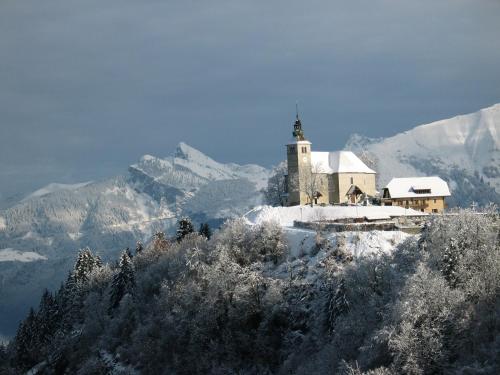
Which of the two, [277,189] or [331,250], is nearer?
[331,250]

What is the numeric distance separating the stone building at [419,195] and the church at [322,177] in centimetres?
385

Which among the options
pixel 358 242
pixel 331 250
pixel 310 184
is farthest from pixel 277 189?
pixel 358 242

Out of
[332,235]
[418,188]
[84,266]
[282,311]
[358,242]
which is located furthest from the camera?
[84,266]

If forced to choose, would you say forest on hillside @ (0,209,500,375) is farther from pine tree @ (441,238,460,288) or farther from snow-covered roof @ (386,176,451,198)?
snow-covered roof @ (386,176,451,198)

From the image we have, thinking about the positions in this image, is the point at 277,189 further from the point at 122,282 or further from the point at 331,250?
the point at 331,250

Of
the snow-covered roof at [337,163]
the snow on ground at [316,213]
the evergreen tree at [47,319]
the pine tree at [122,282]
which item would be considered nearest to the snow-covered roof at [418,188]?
the snow-covered roof at [337,163]

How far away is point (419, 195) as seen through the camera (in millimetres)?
133250

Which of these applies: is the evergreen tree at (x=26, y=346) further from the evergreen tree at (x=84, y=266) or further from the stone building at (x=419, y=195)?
the stone building at (x=419, y=195)

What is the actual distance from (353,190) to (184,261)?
4023 cm

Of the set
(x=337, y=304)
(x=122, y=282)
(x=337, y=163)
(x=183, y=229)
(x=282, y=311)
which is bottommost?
(x=282, y=311)

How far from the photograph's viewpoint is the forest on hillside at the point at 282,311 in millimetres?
65312

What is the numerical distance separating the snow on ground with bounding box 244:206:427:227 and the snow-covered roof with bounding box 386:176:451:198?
760 inches

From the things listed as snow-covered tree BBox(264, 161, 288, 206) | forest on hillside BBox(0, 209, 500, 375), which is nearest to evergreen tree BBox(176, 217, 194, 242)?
forest on hillside BBox(0, 209, 500, 375)

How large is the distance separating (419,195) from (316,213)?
2691cm
